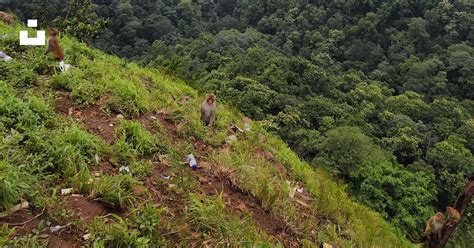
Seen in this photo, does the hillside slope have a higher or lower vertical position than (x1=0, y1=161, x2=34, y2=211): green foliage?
lower

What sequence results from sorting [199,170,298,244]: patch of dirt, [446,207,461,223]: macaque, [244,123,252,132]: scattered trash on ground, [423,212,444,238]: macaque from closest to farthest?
[199,170,298,244]: patch of dirt
[446,207,461,223]: macaque
[244,123,252,132]: scattered trash on ground
[423,212,444,238]: macaque

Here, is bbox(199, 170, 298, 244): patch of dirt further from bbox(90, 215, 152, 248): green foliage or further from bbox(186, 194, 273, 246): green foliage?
bbox(90, 215, 152, 248): green foliage

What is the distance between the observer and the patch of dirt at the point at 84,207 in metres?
2.45

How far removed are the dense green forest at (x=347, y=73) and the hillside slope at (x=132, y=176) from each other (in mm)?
3132

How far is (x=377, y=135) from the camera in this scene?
75.9 ft

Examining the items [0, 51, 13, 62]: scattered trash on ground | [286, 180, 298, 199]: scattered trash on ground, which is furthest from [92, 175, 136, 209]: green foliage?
[0, 51, 13, 62]: scattered trash on ground

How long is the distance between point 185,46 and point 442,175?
75.4 ft

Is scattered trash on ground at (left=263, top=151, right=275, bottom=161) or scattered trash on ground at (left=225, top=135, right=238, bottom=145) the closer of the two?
scattered trash on ground at (left=225, top=135, right=238, bottom=145)

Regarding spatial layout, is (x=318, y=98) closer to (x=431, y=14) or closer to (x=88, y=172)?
(x=431, y=14)

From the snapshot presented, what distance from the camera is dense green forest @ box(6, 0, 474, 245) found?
17.6 metres

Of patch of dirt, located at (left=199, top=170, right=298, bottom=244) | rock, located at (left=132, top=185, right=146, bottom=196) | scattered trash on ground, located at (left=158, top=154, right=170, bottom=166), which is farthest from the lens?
scattered trash on ground, located at (left=158, top=154, right=170, bottom=166)

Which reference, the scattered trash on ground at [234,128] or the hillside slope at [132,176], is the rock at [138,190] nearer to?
the hillside slope at [132,176]

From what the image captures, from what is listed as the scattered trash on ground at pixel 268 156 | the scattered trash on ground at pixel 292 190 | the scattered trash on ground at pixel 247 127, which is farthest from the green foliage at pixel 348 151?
the scattered trash on ground at pixel 292 190

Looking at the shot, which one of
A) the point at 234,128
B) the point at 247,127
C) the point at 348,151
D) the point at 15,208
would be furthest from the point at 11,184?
the point at 348,151
